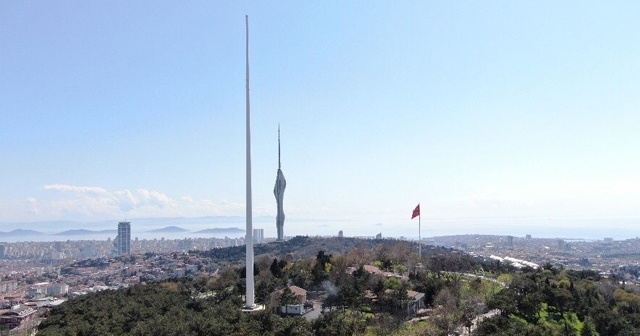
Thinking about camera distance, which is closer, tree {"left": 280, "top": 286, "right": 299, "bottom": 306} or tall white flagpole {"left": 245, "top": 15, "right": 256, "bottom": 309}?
tall white flagpole {"left": 245, "top": 15, "right": 256, "bottom": 309}

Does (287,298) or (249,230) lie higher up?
(249,230)

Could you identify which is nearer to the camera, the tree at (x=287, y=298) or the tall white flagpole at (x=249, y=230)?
the tall white flagpole at (x=249, y=230)

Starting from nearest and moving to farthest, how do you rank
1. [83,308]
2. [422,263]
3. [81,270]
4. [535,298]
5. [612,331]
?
[612,331] < [535,298] < [83,308] < [422,263] < [81,270]

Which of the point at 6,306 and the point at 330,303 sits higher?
the point at 330,303

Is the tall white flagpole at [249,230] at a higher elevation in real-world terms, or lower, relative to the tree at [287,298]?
higher

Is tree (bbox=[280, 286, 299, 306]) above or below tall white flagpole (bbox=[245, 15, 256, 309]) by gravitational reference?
below

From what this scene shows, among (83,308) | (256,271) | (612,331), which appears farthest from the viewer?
(256,271)

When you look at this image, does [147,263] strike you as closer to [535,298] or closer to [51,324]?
[51,324]

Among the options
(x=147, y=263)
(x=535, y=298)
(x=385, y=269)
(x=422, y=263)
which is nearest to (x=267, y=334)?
(x=535, y=298)

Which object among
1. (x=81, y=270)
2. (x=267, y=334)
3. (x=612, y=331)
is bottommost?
(x=81, y=270)

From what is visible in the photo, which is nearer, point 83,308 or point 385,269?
point 83,308

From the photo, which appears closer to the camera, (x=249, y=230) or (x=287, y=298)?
(x=249, y=230)
